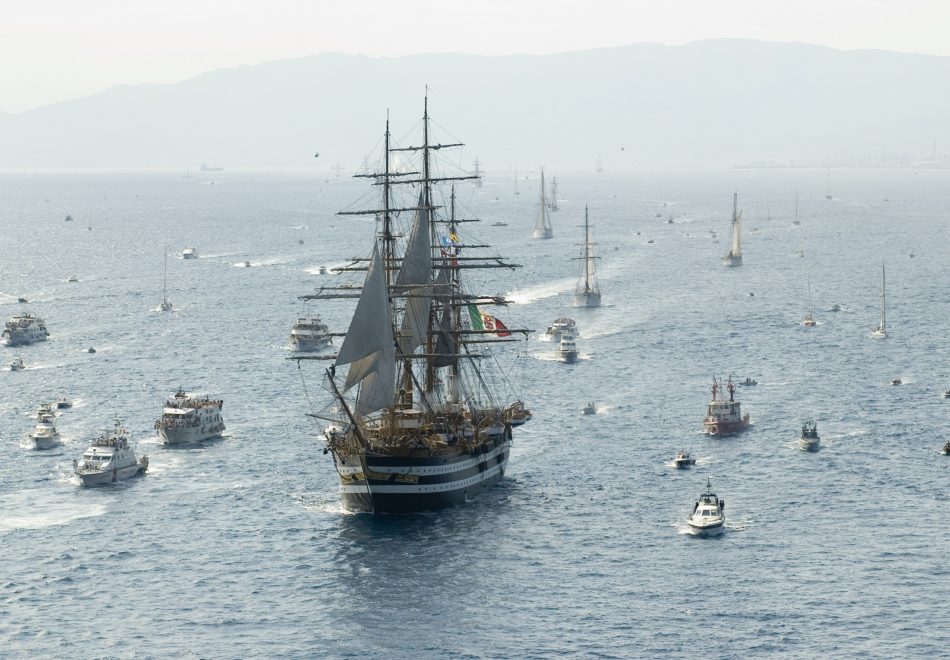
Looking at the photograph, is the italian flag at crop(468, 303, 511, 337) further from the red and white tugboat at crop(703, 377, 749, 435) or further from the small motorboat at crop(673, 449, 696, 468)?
the red and white tugboat at crop(703, 377, 749, 435)

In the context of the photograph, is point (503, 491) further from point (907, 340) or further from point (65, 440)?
point (907, 340)

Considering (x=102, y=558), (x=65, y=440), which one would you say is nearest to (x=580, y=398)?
(x=65, y=440)

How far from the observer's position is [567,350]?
169750 millimetres

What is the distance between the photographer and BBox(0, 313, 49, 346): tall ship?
610 ft

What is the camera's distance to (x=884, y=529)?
99500mm

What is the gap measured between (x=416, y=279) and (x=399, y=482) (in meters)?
20.2

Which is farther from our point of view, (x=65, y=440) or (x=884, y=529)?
(x=65, y=440)

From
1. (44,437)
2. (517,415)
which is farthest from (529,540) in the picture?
(44,437)

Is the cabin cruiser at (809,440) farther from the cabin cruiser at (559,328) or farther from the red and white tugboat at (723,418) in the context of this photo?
the cabin cruiser at (559,328)

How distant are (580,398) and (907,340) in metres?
55.9

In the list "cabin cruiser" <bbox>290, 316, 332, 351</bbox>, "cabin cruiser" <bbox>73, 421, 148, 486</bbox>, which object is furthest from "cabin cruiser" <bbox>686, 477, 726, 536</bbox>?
"cabin cruiser" <bbox>290, 316, 332, 351</bbox>

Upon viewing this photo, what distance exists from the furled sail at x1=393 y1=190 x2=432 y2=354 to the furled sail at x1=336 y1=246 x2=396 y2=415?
8207mm

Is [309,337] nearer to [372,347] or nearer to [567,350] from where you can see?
[567,350]

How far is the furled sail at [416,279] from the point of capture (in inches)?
4638
